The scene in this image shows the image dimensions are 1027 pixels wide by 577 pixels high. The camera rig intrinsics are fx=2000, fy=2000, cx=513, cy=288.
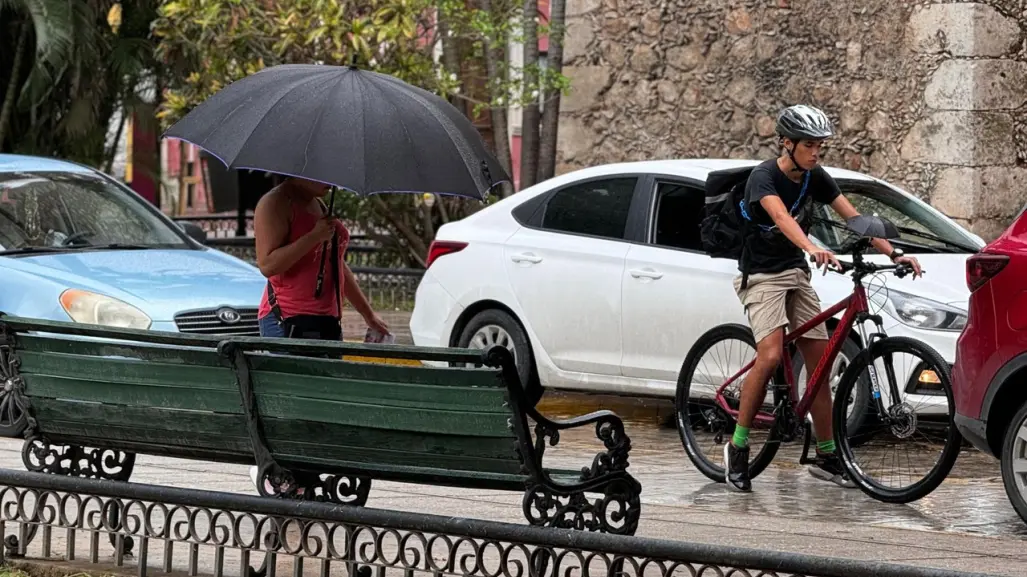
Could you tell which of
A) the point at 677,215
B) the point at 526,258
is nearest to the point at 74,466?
the point at 677,215

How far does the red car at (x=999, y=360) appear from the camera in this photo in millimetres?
7859

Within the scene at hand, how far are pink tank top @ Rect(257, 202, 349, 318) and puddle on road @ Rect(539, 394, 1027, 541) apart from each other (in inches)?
67.2

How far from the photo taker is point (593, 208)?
12.0 meters

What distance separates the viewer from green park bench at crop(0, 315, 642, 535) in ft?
19.8

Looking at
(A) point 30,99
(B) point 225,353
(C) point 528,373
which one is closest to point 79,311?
(C) point 528,373

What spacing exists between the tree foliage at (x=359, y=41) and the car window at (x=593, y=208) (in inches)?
201

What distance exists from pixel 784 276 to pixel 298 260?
8.09 feet

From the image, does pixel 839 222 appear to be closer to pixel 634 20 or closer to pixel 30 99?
pixel 634 20

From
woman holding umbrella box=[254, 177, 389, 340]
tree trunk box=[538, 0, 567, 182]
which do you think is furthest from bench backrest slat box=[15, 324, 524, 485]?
tree trunk box=[538, 0, 567, 182]

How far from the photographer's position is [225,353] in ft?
21.2

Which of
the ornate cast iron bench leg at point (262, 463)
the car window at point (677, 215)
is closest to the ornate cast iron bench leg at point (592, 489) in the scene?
the ornate cast iron bench leg at point (262, 463)

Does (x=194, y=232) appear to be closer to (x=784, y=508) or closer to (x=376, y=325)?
(x=376, y=325)

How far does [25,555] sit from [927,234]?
596cm

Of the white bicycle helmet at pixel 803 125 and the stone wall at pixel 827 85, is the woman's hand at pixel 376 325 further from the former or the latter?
the stone wall at pixel 827 85
